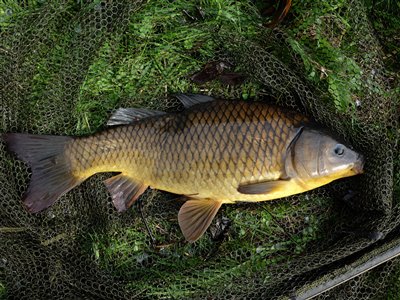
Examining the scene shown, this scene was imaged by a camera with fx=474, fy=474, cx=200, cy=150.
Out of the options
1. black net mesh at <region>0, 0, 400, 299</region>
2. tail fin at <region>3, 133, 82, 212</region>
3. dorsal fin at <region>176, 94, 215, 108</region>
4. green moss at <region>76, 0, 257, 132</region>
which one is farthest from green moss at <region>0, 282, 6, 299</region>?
dorsal fin at <region>176, 94, 215, 108</region>

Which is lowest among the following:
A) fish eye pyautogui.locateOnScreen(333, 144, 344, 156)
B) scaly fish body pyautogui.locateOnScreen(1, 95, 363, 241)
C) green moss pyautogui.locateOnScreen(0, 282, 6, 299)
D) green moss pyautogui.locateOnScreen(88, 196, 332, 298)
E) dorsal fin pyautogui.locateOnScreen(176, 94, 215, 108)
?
green moss pyautogui.locateOnScreen(0, 282, 6, 299)

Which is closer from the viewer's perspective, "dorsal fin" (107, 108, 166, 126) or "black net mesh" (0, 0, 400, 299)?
"black net mesh" (0, 0, 400, 299)

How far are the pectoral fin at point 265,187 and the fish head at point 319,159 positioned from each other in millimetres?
62

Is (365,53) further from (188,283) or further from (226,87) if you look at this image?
(188,283)

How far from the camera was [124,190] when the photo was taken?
2.38 m

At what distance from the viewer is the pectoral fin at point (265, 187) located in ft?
7.15

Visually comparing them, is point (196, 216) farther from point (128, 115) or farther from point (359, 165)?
point (359, 165)

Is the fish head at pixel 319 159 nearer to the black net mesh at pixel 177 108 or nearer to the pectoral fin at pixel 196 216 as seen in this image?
the black net mesh at pixel 177 108

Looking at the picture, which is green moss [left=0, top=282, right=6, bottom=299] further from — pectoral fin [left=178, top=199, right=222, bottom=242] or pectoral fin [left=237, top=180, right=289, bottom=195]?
pectoral fin [left=237, top=180, right=289, bottom=195]

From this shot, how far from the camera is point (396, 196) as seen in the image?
229 centimetres

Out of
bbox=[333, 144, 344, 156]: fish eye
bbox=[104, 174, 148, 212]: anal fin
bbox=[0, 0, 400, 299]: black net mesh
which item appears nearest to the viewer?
bbox=[333, 144, 344, 156]: fish eye

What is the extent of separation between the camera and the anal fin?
238 cm

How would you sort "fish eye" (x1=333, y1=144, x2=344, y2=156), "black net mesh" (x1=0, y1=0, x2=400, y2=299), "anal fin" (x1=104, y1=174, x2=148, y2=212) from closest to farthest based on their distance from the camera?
"fish eye" (x1=333, y1=144, x2=344, y2=156) → "black net mesh" (x1=0, y1=0, x2=400, y2=299) → "anal fin" (x1=104, y1=174, x2=148, y2=212)

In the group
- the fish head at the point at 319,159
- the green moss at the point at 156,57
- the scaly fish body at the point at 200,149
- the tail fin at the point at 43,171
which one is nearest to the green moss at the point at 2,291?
the tail fin at the point at 43,171
